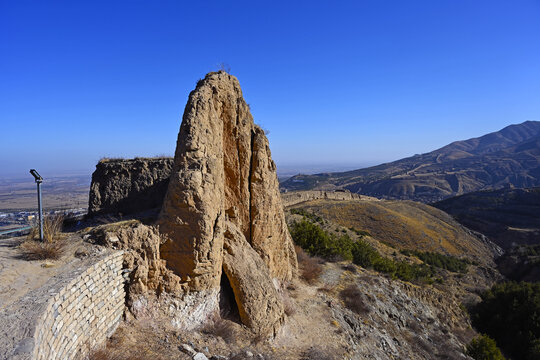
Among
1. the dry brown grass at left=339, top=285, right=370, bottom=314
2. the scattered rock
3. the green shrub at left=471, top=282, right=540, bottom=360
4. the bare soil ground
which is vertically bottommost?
the green shrub at left=471, top=282, right=540, bottom=360

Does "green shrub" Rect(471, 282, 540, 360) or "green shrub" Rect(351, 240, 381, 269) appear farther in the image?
"green shrub" Rect(351, 240, 381, 269)

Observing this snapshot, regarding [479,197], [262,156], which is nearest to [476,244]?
[479,197]

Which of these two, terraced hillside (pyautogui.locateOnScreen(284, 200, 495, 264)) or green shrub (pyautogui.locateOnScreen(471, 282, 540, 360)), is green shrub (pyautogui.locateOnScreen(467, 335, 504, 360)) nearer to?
green shrub (pyautogui.locateOnScreen(471, 282, 540, 360))

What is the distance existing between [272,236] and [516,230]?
147ft

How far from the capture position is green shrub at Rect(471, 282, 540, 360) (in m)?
13.5

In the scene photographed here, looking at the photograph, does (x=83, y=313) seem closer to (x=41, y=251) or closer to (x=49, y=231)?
(x=41, y=251)

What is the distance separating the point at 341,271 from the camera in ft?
49.1

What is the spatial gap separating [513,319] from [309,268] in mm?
10746

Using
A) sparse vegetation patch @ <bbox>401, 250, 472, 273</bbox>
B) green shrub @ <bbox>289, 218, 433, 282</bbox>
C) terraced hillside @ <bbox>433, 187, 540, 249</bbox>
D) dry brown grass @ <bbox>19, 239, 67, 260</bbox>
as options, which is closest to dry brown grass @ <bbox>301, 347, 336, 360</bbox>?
dry brown grass @ <bbox>19, 239, 67, 260</bbox>

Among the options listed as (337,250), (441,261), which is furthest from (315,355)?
(441,261)

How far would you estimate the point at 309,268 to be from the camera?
13.5 m

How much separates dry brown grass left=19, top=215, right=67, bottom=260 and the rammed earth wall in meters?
0.83

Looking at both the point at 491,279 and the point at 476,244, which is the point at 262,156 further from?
the point at 476,244

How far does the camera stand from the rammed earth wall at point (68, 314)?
3.51 metres
